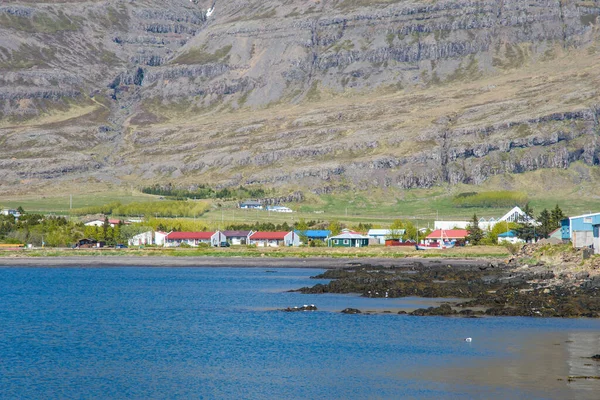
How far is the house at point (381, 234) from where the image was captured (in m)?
162

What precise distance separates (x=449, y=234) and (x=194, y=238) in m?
45.9

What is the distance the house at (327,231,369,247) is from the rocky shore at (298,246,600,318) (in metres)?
64.8

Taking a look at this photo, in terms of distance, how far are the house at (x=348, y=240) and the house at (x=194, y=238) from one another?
20512 mm

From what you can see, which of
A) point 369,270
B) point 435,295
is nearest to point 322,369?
point 435,295

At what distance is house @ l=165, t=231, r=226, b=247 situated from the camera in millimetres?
163625

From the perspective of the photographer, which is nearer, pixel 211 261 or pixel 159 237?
pixel 211 261

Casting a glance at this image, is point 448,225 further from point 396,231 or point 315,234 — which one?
point 315,234

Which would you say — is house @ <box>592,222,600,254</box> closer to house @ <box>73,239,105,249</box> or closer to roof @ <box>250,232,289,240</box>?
roof @ <box>250,232,289,240</box>

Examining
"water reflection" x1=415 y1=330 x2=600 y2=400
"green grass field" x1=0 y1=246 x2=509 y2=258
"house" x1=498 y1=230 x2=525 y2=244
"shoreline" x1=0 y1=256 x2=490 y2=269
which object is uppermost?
"house" x1=498 y1=230 x2=525 y2=244

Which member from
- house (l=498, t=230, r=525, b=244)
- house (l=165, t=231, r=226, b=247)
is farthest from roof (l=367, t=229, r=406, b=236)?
house (l=165, t=231, r=226, b=247)

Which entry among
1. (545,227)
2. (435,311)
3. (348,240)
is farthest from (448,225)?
(435,311)

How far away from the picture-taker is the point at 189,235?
16525 cm

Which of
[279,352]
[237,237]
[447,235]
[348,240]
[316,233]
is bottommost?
[279,352]

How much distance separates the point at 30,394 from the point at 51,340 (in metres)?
13.6
